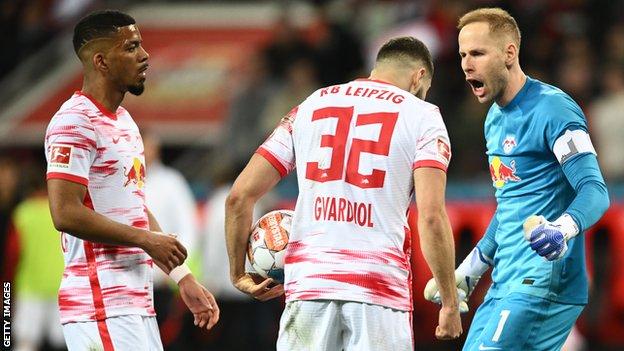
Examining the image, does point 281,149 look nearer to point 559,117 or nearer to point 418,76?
point 418,76

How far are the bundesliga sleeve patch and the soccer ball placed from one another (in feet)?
4.57

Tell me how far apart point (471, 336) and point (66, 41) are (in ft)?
43.1

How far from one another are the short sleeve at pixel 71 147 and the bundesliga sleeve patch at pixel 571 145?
219 centimetres

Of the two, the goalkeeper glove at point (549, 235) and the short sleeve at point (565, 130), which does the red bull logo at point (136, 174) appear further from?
the short sleeve at point (565, 130)

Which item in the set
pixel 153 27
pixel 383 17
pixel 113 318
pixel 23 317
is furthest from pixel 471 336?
pixel 153 27

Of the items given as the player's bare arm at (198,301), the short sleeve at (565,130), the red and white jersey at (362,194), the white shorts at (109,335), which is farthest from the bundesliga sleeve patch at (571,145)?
the white shorts at (109,335)

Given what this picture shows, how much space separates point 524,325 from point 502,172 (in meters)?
0.79

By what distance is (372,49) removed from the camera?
15.1 metres

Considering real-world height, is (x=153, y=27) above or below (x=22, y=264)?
above

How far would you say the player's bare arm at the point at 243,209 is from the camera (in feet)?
20.4

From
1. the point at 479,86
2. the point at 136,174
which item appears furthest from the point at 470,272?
the point at 136,174

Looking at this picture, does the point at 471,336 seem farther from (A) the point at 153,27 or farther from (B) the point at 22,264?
(A) the point at 153,27

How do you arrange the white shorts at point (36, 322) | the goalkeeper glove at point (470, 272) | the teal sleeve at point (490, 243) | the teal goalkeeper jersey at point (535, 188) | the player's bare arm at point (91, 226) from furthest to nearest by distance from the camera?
the white shorts at point (36, 322) → the goalkeeper glove at point (470, 272) → the teal sleeve at point (490, 243) → the teal goalkeeper jersey at point (535, 188) → the player's bare arm at point (91, 226)

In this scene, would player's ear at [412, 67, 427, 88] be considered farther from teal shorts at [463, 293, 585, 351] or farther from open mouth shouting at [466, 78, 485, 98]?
teal shorts at [463, 293, 585, 351]
